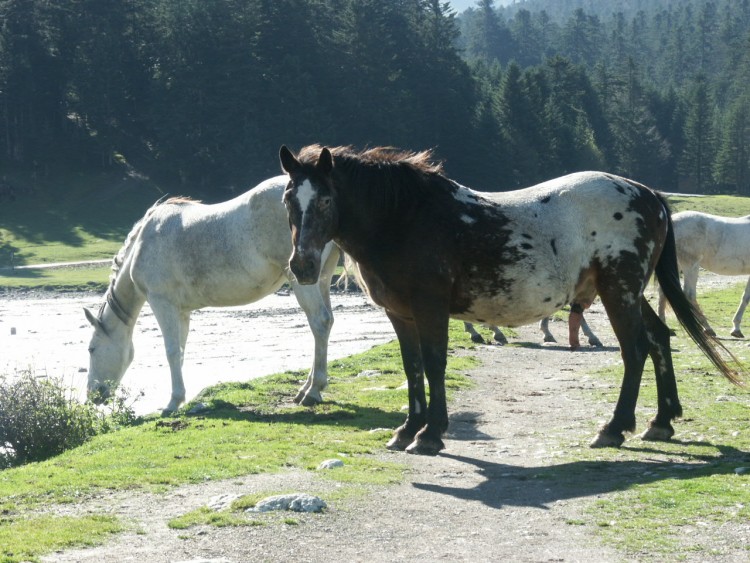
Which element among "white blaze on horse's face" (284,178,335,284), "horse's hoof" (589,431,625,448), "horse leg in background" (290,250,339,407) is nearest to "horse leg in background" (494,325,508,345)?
"horse leg in background" (290,250,339,407)

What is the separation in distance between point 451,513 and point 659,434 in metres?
3.54

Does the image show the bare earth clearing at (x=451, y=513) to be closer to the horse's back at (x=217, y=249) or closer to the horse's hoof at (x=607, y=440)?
the horse's hoof at (x=607, y=440)

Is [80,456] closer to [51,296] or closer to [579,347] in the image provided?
[579,347]

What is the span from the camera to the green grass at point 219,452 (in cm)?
859

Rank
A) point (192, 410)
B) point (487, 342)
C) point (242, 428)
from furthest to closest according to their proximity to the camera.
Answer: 1. point (487, 342)
2. point (192, 410)
3. point (242, 428)

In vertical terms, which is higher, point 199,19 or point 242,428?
point 199,19

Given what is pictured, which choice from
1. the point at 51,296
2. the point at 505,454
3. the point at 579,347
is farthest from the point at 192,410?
the point at 51,296

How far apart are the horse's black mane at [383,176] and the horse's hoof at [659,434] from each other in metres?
3.21

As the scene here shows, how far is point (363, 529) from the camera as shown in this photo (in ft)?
24.5

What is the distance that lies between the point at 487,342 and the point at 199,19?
215 ft

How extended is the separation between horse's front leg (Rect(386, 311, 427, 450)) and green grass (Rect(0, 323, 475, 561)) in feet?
1.05

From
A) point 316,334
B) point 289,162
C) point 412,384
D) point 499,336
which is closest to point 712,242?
point 499,336

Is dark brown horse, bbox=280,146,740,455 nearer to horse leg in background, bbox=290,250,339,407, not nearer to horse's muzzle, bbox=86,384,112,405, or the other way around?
horse leg in background, bbox=290,250,339,407

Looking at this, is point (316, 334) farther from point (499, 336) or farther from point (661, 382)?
point (499, 336)
